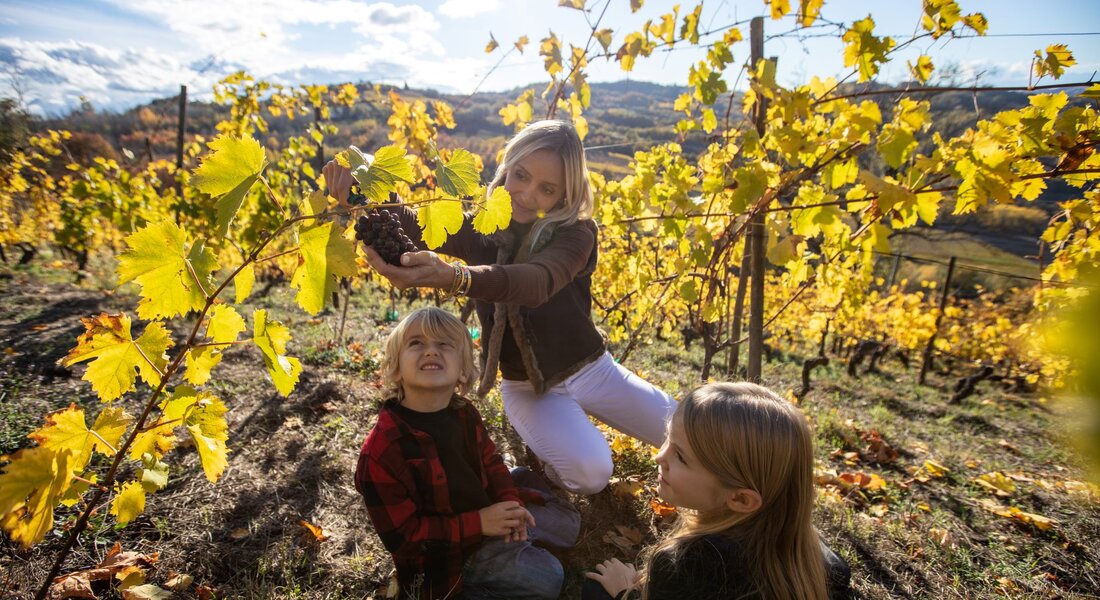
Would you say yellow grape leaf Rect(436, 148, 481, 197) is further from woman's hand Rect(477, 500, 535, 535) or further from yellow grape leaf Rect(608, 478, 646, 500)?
yellow grape leaf Rect(608, 478, 646, 500)

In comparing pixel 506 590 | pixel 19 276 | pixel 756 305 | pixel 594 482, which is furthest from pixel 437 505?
pixel 19 276

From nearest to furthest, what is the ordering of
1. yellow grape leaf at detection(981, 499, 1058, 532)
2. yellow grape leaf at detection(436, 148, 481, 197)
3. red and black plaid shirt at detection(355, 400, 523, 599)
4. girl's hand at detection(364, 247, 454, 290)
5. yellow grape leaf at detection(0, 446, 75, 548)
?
yellow grape leaf at detection(0, 446, 75, 548) < yellow grape leaf at detection(436, 148, 481, 197) < girl's hand at detection(364, 247, 454, 290) < red and black plaid shirt at detection(355, 400, 523, 599) < yellow grape leaf at detection(981, 499, 1058, 532)

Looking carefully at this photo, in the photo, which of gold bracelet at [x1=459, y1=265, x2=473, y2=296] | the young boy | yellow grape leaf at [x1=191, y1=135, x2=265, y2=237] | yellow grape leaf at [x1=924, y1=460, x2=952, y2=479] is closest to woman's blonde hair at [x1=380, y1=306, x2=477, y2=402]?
the young boy

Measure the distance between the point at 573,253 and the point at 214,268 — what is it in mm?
1297

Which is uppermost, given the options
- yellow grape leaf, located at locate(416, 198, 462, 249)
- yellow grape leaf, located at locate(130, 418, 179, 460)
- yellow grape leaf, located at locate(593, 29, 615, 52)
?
yellow grape leaf, located at locate(593, 29, 615, 52)

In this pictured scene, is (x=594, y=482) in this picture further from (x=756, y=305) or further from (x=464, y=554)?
(x=756, y=305)

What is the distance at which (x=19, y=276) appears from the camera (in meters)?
6.04

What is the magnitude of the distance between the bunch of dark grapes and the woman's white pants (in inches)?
48.2

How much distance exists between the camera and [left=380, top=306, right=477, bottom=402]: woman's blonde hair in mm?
2006

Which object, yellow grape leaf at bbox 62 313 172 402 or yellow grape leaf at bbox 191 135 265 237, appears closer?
yellow grape leaf at bbox 191 135 265 237

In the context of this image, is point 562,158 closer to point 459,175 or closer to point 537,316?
point 537,316

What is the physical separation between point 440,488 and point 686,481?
87 cm

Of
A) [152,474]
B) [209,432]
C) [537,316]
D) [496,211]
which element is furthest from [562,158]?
[152,474]

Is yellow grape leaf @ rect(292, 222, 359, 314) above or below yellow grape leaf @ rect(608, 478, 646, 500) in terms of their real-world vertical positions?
above
